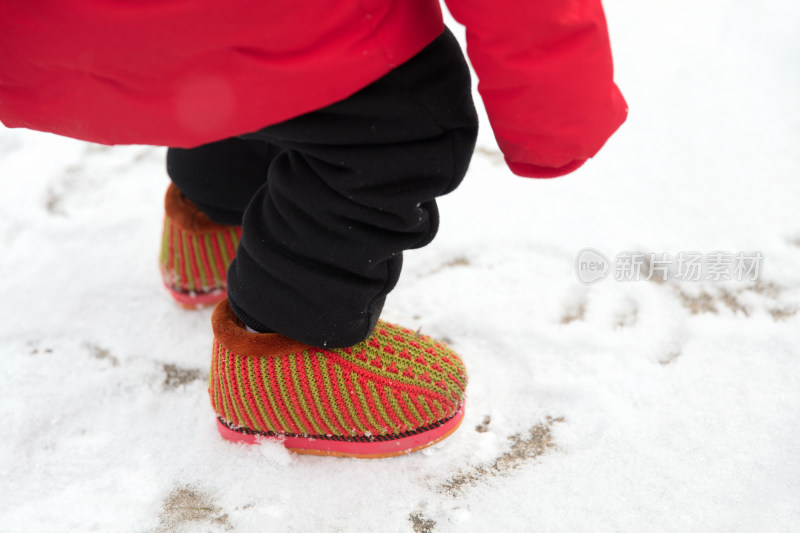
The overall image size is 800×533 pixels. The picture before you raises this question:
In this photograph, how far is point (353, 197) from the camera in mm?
653

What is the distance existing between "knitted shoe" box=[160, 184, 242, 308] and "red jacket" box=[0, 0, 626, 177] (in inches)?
16.2

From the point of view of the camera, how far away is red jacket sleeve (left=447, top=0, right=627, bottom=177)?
56 cm

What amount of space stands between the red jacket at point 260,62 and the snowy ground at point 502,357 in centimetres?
40

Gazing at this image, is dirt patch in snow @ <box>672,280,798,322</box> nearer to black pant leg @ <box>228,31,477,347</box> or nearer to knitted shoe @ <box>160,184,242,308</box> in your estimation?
black pant leg @ <box>228,31,477,347</box>

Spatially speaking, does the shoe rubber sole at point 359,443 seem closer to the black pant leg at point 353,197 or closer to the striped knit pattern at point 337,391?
the striped knit pattern at point 337,391

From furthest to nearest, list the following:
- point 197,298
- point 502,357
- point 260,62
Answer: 1. point 197,298
2. point 502,357
3. point 260,62

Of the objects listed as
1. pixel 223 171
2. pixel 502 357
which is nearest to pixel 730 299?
pixel 502 357

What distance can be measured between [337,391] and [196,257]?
40cm

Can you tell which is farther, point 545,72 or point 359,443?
point 359,443

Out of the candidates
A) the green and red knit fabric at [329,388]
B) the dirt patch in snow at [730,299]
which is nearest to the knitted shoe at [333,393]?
the green and red knit fabric at [329,388]

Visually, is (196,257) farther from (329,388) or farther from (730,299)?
Answer: (730,299)

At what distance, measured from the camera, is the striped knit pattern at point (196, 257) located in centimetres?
105

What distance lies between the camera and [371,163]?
2.09ft

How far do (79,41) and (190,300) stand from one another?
58 cm
